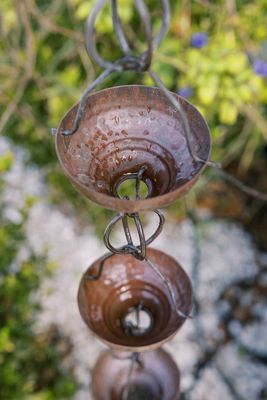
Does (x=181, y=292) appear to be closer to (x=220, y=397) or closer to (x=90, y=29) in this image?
(x=90, y=29)

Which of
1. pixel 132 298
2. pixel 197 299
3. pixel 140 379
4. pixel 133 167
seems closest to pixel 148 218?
pixel 197 299

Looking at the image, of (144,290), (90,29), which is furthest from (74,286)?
(90,29)

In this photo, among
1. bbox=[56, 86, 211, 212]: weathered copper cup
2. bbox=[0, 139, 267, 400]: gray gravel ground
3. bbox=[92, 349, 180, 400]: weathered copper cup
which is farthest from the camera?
bbox=[0, 139, 267, 400]: gray gravel ground

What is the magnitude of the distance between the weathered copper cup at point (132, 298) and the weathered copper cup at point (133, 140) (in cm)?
32

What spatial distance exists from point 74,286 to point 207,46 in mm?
1538

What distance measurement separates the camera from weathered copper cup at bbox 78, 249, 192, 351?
111 centimetres

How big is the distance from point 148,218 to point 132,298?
1.86 m

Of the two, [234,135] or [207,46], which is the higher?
[207,46]

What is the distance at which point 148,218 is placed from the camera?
3072 mm

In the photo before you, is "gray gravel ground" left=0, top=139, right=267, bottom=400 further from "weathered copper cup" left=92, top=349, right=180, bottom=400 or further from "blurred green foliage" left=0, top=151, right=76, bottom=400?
"weathered copper cup" left=92, top=349, right=180, bottom=400

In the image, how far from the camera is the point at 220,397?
2.43 meters

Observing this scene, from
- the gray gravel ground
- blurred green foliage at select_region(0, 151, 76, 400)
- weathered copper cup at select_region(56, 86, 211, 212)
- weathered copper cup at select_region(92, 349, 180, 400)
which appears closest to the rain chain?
weathered copper cup at select_region(56, 86, 211, 212)

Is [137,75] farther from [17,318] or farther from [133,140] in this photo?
[133,140]

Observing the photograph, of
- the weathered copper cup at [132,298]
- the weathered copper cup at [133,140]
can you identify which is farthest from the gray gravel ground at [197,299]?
the weathered copper cup at [133,140]
